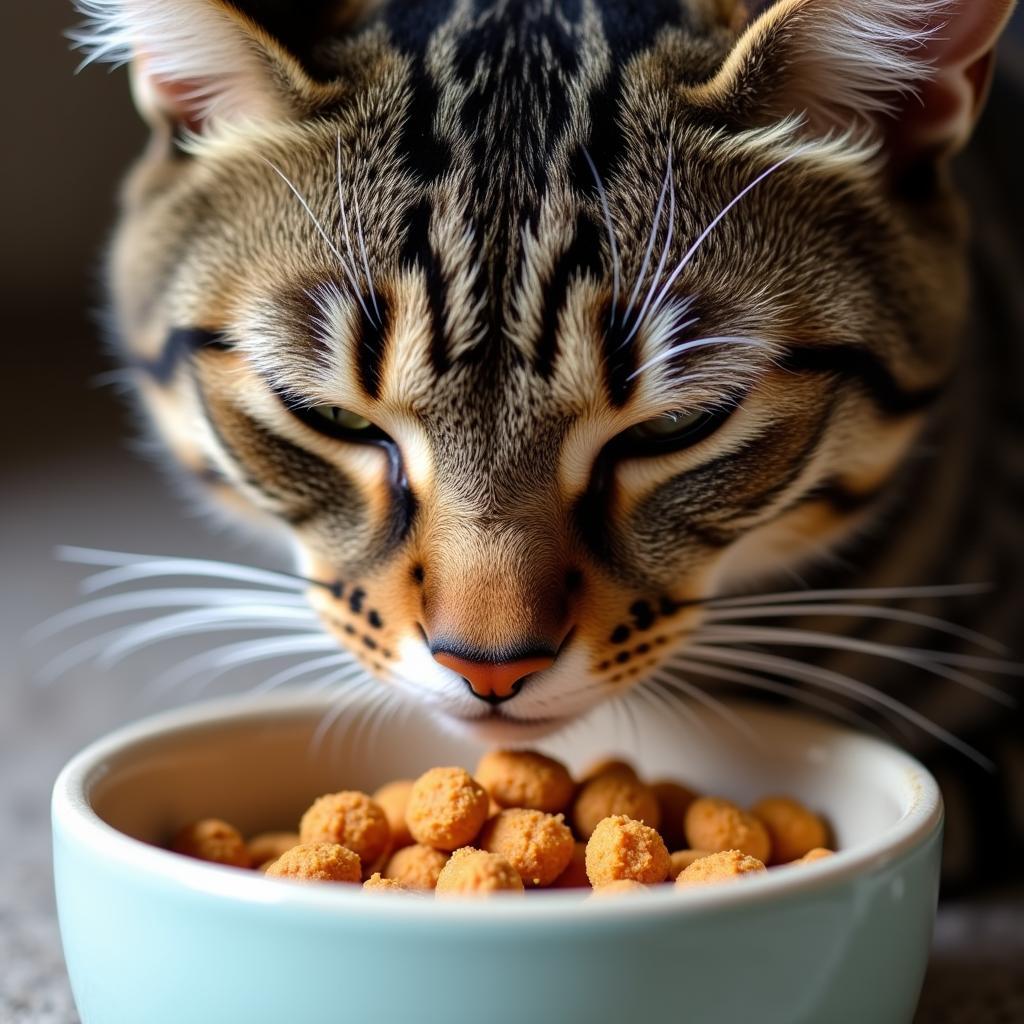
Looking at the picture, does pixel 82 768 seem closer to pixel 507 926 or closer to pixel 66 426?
pixel 507 926

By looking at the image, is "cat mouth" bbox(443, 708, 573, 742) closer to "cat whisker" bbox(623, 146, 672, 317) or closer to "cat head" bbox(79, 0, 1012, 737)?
"cat head" bbox(79, 0, 1012, 737)

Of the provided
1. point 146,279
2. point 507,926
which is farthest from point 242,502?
point 507,926

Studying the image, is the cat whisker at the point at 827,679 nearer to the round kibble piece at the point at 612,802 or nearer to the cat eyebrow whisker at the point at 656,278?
the round kibble piece at the point at 612,802

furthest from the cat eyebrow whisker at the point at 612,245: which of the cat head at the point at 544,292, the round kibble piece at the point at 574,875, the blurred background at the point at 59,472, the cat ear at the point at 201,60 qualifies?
the blurred background at the point at 59,472

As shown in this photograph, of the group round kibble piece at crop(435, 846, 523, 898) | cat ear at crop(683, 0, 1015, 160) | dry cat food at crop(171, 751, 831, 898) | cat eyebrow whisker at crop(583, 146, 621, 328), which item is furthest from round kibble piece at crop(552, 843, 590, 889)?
cat ear at crop(683, 0, 1015, 160)

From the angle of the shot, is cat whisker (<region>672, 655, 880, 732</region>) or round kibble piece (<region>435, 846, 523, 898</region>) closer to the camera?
round kibble piece (<region>435, 846, 523, 898</region>)

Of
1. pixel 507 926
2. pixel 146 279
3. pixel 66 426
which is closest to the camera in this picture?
pixel 507 926
